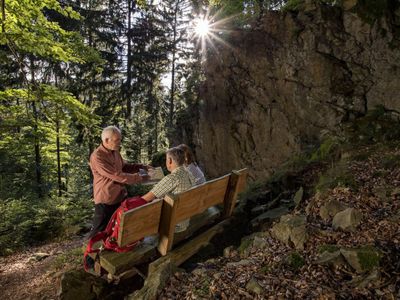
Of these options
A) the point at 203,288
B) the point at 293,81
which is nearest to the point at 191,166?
the point at 203,288

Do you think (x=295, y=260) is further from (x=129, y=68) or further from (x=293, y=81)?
(x=129, y=68)

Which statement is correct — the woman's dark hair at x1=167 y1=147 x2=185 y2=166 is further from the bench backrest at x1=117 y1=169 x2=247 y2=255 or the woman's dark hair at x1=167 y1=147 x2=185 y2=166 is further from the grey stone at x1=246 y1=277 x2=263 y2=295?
the grey stone at x1=246 y1=277 x2=263 y2=295

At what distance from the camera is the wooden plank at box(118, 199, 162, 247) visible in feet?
11.2

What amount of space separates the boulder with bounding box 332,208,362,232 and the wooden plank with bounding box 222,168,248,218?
1561 millimetres

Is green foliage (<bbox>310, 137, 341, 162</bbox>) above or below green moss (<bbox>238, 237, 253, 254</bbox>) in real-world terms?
above

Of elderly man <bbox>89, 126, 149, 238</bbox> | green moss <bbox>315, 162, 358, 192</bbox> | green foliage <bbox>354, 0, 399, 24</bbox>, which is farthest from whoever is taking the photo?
green foliage <bbox>354, 0, 399, 24</bbox>

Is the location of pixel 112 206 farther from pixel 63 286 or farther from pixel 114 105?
pixel 114 105

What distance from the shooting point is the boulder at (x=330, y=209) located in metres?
4.21

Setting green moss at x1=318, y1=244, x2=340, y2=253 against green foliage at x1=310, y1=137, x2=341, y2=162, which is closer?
green moss at x1=318, y1=244, x2=340, y2=253

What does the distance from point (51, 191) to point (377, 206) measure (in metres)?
15.8

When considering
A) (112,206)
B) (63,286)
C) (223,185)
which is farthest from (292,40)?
(63,286)

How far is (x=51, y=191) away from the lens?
1642 centimetres

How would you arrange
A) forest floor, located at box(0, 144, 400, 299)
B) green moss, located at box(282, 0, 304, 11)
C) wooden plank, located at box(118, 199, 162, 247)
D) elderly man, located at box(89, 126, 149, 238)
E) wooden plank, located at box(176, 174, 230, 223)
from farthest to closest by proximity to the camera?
1. green moss, located at box(282, 0, 304, 11)
2. elderly man, located at box(89, 126, 149, 238)
3. wooden plank, located at box(176, 174, 230, 223)
4. wooden plank, located at box(118, 199, 162, 247)
5. forest floor, located at box(0, 144, 400, 299)

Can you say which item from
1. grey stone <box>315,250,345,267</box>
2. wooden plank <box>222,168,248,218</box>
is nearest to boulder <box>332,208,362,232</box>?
grey stone <box>315,250,345,267</box>
